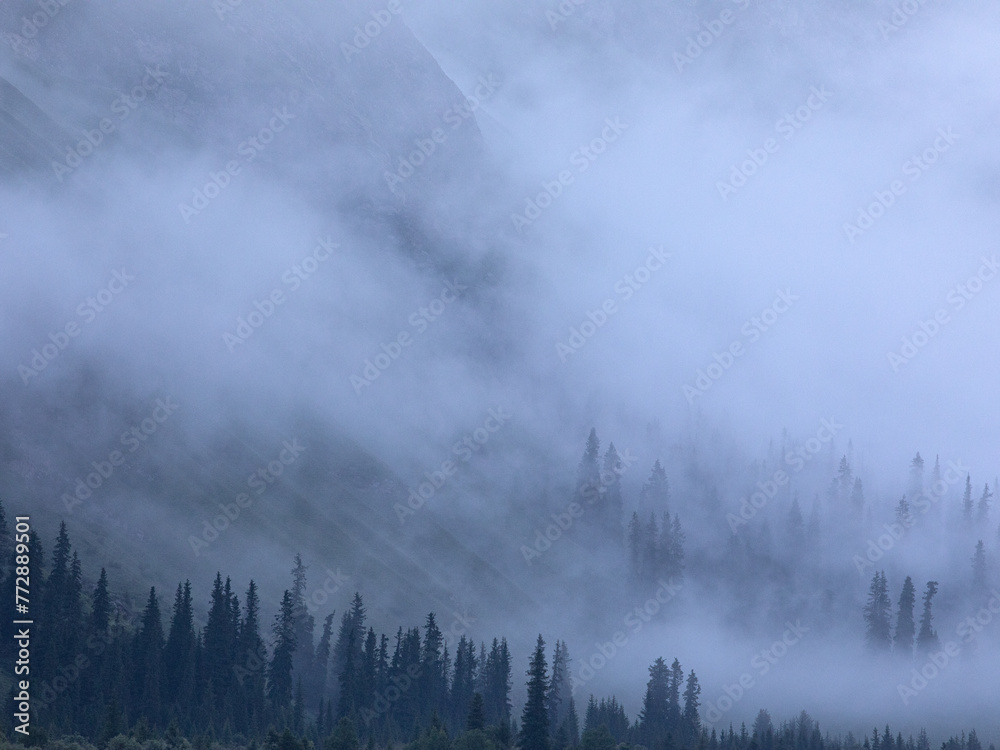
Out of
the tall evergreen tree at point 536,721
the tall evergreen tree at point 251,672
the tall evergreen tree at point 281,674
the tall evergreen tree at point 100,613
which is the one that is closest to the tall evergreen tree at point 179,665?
the tall evergreen tree at point 251,672

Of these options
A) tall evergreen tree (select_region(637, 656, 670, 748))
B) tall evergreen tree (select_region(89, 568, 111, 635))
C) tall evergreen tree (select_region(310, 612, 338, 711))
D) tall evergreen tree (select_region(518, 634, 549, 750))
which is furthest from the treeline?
tall evergreen tree (select_region(518, 634, 549, 750))

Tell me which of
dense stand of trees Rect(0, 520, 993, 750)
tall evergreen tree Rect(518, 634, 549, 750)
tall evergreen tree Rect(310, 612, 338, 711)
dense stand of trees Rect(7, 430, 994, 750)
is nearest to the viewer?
tall evergreen tree Rect(518, 634, 549, 750)

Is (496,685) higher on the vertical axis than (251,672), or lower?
higher

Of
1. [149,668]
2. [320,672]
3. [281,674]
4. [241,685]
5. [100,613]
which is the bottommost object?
[149,668]

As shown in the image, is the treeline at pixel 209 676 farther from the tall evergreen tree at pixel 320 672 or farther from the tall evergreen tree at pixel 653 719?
the tall evergreen tree at pixel 653 719

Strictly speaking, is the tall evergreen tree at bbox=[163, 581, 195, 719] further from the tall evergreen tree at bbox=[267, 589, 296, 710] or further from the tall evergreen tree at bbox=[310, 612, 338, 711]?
the tall evergreen tree at bbox=[310, 612, 338, 711]

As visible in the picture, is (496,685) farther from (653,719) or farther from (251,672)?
(251,672)

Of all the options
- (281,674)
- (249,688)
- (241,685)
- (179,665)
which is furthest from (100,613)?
(281,674)

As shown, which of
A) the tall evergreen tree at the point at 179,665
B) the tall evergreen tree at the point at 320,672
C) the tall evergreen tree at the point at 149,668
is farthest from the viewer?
the tall evergreen tree at the point at 320,672

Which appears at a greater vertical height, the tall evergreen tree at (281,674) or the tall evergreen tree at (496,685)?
the tall evergreen tree at (496,685)

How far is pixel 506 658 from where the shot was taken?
630ft

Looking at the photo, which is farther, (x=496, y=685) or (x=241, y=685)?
(x=496, y=685)

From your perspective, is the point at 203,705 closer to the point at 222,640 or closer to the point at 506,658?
the point at 222,640

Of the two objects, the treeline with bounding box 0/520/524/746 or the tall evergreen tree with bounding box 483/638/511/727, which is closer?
the treeline with bounding box 0/520/524/746
